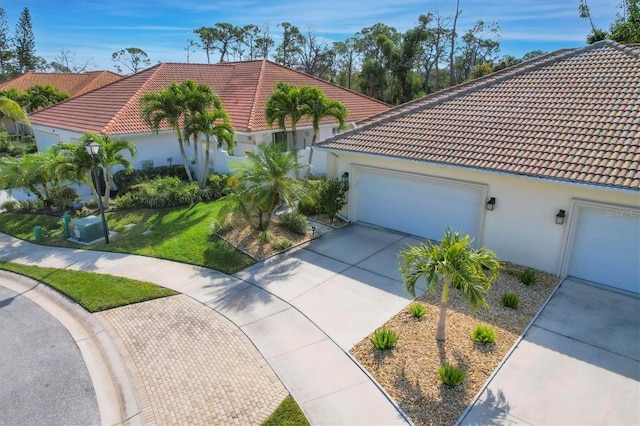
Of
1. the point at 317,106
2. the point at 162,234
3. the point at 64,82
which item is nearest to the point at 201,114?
the point at 317,106

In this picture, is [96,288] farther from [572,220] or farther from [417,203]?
[572,220]

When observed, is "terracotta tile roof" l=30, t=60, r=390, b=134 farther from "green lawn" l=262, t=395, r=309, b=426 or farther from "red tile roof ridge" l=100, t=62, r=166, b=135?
"green lawn" l=262, t=395, r=309, b=426

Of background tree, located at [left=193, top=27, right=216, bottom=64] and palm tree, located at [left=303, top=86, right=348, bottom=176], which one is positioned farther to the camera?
background tree, located at [left=193, top=27, right=216, bottom=64]

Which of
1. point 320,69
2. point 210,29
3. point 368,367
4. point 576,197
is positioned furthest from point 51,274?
point 210,29

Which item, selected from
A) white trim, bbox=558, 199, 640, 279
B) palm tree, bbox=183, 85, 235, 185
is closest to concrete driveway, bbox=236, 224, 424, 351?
white trim, bbox=558, 199, 640, 279

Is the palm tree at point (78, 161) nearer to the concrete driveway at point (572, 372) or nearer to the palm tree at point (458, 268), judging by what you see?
the palm tree at point (458, 268)

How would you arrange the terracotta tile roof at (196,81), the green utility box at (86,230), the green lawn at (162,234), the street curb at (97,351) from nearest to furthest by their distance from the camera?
the street curb at (97,351) → the green lawn at (162,234) → the green utility box at (86,230) → the terracotta tile roof at (196,81)

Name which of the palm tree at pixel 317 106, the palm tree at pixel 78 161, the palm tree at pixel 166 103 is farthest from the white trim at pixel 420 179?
the palm tree at pixel 78 161
